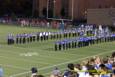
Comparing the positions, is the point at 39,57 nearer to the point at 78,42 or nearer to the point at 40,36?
the point at 78,42

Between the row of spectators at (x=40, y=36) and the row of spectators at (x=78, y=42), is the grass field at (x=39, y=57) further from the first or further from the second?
the row of spectators at (x=40, y=36)

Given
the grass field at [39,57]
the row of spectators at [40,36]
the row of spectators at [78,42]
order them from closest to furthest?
the grass field at [39,57] → the row of spectators at [78,42] → the row of spectators at [40,36]

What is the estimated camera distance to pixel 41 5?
59.9 m

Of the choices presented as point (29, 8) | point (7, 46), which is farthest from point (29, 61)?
point (29, 8)

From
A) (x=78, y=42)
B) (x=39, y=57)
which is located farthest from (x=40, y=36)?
(x=39, y=57)

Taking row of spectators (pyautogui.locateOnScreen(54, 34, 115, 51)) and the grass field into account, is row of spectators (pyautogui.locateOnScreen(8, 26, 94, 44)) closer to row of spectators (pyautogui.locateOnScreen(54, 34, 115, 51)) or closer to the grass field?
the grass field

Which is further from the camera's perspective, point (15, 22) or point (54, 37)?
point (15, 22)

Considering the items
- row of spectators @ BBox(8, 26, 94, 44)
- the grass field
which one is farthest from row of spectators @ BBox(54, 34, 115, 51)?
row of spectators @ BBox(8, 26, 94, 44)

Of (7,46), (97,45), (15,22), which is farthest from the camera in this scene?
(15,22)

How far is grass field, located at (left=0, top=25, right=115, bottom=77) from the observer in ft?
61.4

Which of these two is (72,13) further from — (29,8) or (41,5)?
(29,8)

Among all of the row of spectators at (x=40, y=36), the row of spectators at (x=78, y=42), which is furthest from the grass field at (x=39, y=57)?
the row of spectators at (x=40, y=36)

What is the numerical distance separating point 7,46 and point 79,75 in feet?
57.5

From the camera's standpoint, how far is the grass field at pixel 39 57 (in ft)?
61.4
